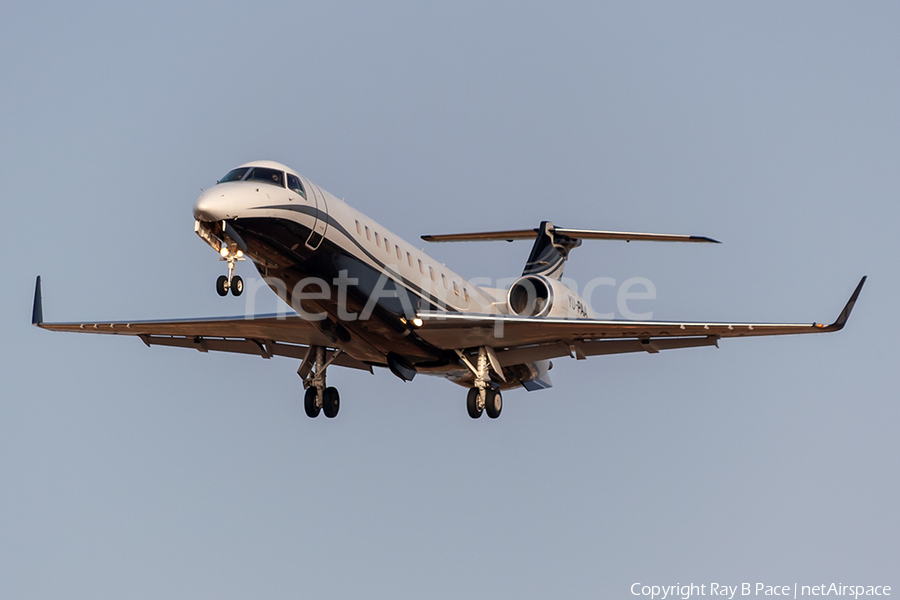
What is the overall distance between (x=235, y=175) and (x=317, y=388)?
6390mm

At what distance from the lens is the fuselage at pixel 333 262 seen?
1709 centimetres

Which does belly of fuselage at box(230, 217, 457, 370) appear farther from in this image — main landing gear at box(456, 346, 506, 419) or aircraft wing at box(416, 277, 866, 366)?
main landing gear at box(456, 346, 506, 419)

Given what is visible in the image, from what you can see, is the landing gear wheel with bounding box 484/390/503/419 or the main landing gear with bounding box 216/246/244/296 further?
the landing gear wheel with bounding box 484/390/503/419

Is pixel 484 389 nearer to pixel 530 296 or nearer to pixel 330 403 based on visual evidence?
pixel 530 296

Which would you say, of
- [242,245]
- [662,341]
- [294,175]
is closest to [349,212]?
[294,175]

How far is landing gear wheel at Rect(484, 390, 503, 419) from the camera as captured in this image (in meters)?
22.0

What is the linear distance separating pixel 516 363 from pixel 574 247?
556cm

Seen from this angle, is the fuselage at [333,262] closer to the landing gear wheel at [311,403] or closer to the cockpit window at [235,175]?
the cockpit window at [235,175]

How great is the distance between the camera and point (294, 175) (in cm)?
1806

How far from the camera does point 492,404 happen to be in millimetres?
22016

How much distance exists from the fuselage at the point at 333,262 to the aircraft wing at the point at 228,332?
1364 millimetres

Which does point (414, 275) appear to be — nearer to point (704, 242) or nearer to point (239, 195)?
point (239, 195)

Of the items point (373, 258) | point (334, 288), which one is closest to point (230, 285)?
point (334, 288)

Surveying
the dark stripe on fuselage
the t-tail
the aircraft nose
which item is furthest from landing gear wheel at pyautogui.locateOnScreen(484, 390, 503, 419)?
the aircraft nose
